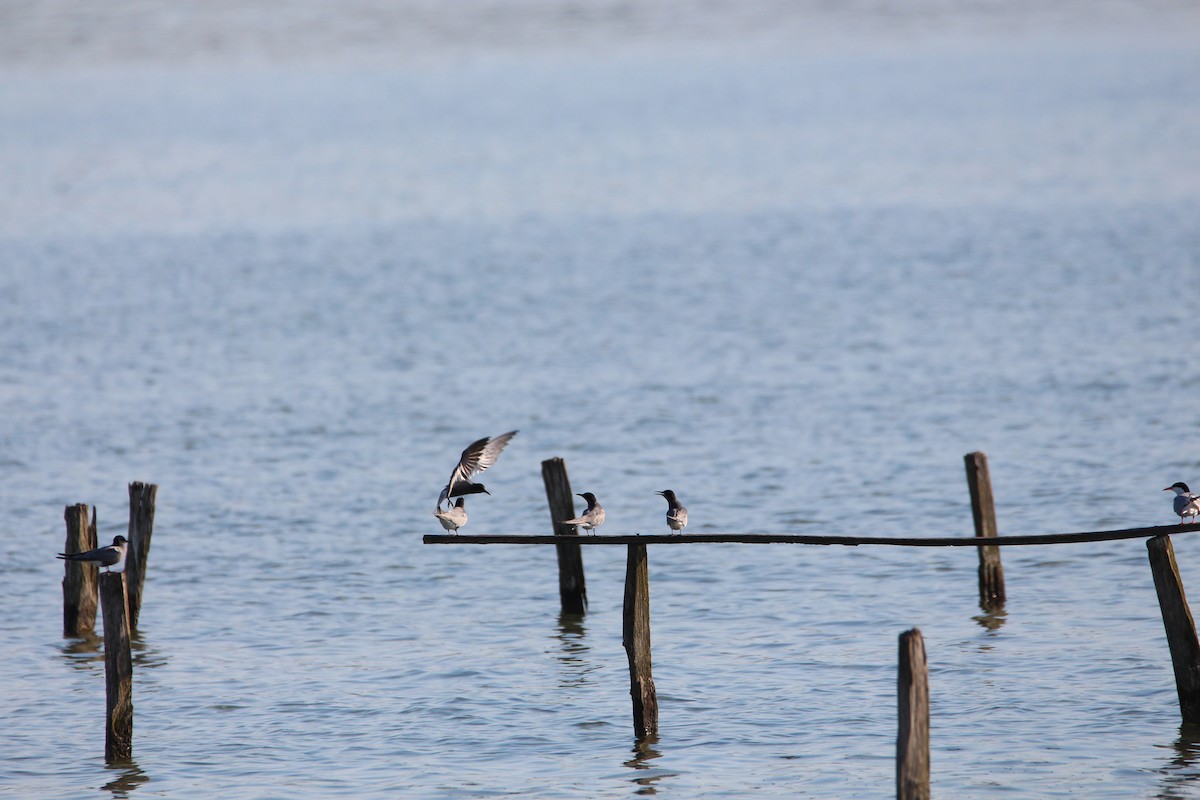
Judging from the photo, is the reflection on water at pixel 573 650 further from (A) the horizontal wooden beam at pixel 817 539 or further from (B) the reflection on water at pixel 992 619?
(B) the reflection on water at pixel 992 619

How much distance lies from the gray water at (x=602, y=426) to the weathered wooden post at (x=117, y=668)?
0.41 meters

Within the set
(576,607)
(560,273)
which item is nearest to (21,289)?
(560,273)

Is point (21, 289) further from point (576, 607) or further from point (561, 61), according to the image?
point (561, 61)

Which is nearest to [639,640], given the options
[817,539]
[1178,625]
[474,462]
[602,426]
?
[817,539]

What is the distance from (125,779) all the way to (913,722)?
772cm

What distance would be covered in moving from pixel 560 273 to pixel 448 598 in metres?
33.6

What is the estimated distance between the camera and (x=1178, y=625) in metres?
14.1

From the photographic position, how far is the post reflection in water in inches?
546

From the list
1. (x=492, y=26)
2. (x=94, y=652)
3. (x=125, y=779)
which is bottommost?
(x=125, y=779)

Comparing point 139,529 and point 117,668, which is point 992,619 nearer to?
point 117,668

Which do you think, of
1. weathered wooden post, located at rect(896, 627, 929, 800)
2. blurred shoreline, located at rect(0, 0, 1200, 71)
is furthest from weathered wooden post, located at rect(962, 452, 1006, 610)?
blurred shoreline, located at rect(0, 0, 1200, 71)

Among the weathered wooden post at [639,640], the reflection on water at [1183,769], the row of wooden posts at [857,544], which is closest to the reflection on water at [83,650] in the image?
the row of wooden posts at [857,544]

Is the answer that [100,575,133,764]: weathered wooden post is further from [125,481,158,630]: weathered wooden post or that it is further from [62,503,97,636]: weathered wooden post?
[62,503,97,636]: weathered wooden post

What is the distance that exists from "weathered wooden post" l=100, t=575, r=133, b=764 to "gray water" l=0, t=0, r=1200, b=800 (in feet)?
1.33
